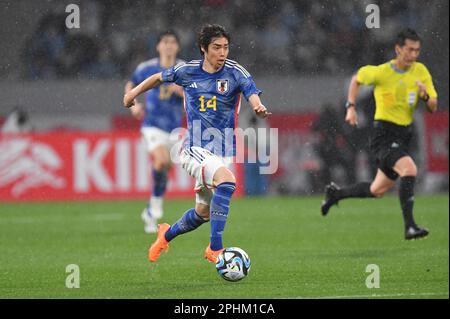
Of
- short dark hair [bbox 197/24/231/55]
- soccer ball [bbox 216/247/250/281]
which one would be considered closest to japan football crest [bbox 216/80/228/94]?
short dark hair [bbox 197/24/231/55]

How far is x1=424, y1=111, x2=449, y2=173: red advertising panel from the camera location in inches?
724

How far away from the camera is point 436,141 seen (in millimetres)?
18469

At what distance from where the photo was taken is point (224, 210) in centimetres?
809

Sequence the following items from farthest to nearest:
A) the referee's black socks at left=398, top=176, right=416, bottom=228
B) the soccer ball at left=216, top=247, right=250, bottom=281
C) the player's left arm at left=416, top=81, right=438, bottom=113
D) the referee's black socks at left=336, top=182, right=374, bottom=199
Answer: the referee's black socks at left=336, top=182, right=374, bottom=199, the referee's black socks at left=398, top=176, right=416, bottom=228, the player's left arm at left=416, top=81, right=438, bottom=113, the soccer ball at left=216, top=247, right=250, bottom=281

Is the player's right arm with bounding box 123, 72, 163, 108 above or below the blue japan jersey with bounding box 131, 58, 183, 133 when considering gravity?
below

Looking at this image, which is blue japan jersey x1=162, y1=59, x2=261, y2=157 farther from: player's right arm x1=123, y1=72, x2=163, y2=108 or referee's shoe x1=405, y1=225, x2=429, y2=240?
referee's shoe x1=405, y1=225, x2=429, y2=240

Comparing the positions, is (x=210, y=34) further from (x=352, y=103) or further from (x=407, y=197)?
(x=407, y=197)

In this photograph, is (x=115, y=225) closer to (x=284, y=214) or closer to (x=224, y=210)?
(x=284, y=214)

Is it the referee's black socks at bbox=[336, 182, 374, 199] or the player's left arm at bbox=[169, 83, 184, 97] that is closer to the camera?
the referee's black socks at bbox=[336, 182, 374, 199]

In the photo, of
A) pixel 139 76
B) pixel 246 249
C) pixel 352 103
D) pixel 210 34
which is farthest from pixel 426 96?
pixel 139 76

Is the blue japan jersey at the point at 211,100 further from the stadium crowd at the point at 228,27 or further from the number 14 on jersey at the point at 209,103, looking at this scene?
the stadium crowd at the point at 228,27

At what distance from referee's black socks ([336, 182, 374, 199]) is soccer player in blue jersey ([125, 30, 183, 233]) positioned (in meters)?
2.46

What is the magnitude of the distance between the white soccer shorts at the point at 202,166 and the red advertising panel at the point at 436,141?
34.0 feet

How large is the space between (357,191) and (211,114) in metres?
3.52
